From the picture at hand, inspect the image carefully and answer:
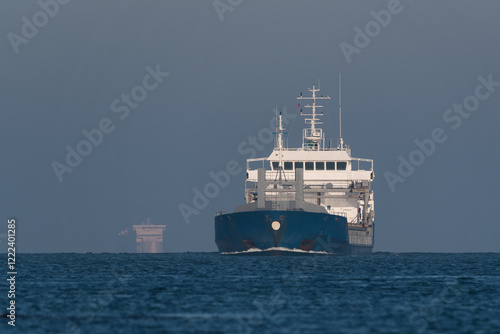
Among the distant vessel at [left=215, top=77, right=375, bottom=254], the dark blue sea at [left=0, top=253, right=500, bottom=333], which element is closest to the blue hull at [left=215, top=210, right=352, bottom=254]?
the distant vessel at [left=215, top=77, right=375, bottom=254]

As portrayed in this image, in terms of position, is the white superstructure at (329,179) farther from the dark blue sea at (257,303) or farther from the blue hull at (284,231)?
the dark blue sea at (257,303)

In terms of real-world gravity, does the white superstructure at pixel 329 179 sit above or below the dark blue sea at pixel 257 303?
above

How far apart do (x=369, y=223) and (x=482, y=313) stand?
74.8 meters

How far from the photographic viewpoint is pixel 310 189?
10988 centimetres

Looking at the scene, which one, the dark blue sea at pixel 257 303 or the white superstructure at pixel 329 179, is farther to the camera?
the white superstructure at pixel 329 179

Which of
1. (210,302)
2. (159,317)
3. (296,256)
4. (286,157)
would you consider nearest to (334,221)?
(296,256)

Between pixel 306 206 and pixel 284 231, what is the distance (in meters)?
4.45

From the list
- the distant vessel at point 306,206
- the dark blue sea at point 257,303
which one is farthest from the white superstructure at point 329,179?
the dark blue sea at point 257,303

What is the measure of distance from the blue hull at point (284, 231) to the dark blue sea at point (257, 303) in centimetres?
1902

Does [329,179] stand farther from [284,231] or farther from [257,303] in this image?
[257,303]

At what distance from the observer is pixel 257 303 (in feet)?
161

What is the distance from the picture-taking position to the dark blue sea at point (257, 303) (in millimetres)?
39719

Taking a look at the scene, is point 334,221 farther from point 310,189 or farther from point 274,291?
point 274,291

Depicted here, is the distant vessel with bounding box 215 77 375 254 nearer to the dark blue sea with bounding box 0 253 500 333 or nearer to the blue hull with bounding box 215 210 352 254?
the blue hull with bounding box 215 210 352 254
